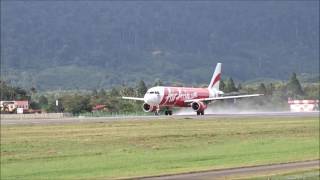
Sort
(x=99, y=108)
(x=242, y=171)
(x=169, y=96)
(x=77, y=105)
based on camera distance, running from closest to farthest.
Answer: (x=242, y=171), (x=169, y=96), (x=77, y=105), (x=99, y=108)

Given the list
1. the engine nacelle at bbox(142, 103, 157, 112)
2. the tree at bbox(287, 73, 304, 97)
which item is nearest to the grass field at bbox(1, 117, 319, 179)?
the engine nacelle at bbox(142, 103, 157, 112)

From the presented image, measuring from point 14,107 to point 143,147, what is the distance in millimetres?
50316

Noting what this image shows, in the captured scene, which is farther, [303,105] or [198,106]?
[303,105]

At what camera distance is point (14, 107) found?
94875 mm

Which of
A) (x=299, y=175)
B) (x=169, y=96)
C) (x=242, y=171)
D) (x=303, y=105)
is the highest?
(x=169, y=96)

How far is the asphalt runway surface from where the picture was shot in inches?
1396

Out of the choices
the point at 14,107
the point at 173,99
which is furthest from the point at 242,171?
the point at 14,107

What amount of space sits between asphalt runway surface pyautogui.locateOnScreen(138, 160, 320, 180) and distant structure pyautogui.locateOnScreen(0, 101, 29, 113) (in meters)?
55.0

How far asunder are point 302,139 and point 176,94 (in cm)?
2902

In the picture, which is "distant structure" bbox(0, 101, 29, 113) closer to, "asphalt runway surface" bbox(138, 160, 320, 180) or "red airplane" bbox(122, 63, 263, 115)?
"red airplane" bbox(122, 63, 263, 115)

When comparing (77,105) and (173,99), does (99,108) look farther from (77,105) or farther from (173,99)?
(173,99)

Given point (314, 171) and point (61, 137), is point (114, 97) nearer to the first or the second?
point (61, 137)

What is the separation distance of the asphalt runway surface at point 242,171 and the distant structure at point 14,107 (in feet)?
180

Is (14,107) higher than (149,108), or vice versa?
(14,107)
